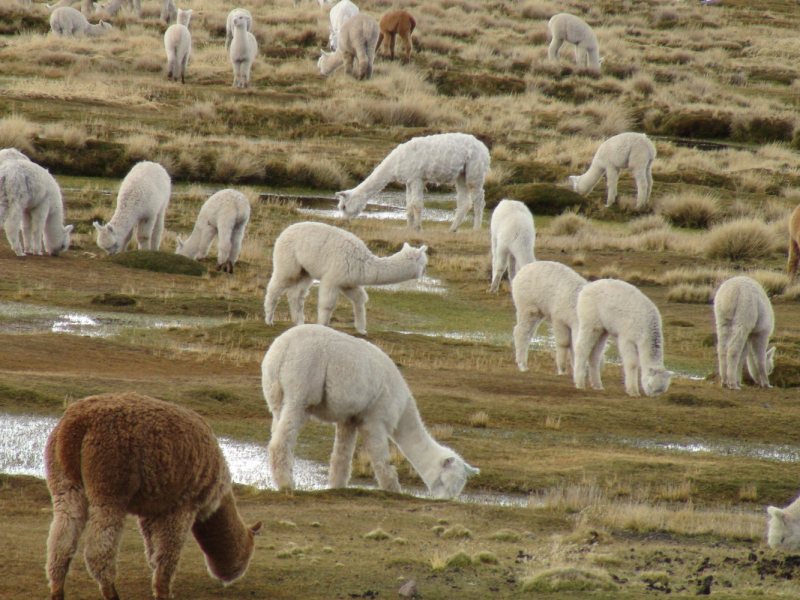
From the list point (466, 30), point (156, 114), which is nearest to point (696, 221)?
point (156, 114)

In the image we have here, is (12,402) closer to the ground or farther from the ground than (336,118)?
closer to the ground

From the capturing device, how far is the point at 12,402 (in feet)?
30.7

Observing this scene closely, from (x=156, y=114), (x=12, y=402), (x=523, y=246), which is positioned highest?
(x=156, y=114)

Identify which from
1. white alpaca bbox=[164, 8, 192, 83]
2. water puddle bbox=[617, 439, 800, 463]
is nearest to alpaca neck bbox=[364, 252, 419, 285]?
water puddle bbox=[617, 439, 800, 463]

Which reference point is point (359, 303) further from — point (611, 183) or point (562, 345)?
point (611, 183)

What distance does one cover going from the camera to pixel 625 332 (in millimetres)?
11500

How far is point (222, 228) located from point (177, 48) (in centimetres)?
2047

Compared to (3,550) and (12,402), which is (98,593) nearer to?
(3,550)

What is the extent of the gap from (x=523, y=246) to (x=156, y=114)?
18522 mm

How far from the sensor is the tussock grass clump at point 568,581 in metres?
5.56

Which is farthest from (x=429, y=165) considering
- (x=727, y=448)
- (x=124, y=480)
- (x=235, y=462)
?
(x=124, y=480)

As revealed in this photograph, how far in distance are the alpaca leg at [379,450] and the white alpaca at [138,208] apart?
32.1 ft

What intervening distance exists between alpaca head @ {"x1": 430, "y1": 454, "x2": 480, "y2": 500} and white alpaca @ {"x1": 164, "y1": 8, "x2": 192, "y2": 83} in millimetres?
29681

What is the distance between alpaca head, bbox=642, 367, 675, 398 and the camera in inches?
440
